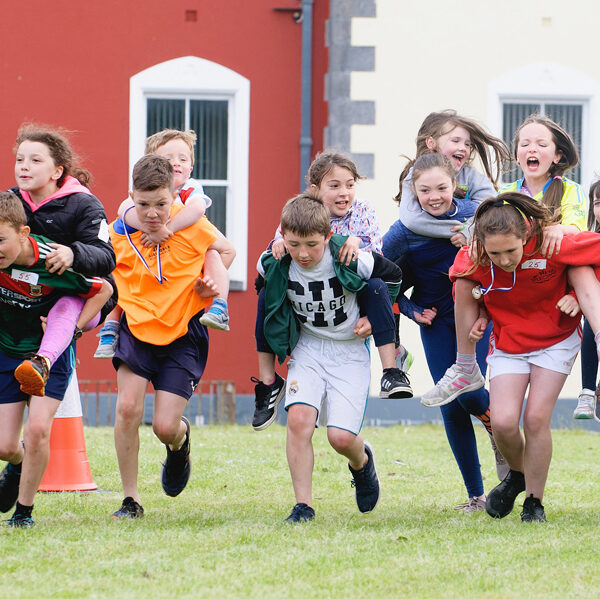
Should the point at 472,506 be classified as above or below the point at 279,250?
below

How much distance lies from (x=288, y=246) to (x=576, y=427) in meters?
8.01

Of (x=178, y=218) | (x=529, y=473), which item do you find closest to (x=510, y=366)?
(x=529, y=473)

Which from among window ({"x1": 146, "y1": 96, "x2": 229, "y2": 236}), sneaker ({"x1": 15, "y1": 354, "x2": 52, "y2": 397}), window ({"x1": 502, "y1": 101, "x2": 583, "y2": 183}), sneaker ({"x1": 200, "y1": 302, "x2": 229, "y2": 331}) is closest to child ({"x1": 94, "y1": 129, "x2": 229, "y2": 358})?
sneaker ({"x1": 200, "y1": 302, "x2": 229, "y2": 331})

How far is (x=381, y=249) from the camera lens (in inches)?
254

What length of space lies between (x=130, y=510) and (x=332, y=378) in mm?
1302

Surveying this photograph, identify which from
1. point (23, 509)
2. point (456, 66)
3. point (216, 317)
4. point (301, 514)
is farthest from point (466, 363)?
point (456, 66)

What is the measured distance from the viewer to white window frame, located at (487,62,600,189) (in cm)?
1309

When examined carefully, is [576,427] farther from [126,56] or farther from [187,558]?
[187,558]

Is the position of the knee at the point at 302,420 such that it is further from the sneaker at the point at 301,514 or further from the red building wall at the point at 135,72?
the red building wall at the point at 135,72

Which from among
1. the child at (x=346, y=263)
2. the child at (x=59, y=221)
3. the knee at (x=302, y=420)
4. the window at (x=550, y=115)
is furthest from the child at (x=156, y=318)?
the window at (x=550, y=115)

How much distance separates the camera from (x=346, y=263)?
5.88 m

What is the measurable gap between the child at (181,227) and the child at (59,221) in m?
0.36

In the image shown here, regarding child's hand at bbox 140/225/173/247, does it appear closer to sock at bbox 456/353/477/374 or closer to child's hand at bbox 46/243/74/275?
child's hand at bbox 46/243/74/275

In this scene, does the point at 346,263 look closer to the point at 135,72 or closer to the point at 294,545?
the point at 294,545
